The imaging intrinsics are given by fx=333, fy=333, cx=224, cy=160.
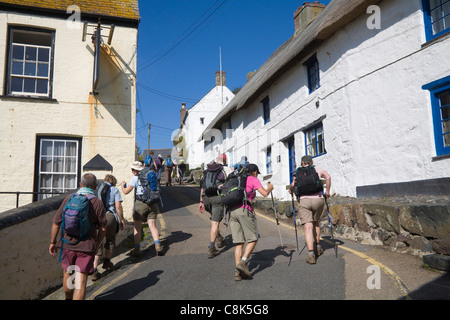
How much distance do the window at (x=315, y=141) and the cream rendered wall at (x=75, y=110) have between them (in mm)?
6310

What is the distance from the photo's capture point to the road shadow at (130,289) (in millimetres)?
4652

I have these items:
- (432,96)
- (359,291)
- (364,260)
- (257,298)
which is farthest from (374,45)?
(257,298)

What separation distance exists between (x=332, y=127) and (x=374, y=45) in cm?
268

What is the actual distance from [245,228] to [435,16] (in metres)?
6.84

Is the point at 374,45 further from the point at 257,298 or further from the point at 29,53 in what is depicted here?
the point at 29,53

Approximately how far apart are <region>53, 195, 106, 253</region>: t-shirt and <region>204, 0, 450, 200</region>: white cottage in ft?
22.2

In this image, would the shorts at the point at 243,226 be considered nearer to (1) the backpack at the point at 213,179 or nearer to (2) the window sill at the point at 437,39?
(1) the backpack at the point at 213,179

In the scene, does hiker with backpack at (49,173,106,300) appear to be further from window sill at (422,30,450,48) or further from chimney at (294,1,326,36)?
chimney at (294,1,326,36)

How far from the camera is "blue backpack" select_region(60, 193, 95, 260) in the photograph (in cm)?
387

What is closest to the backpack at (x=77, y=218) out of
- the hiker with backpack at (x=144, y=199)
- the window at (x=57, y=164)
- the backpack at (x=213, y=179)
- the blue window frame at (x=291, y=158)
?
the hiker with backpack at (x=144, y=199)

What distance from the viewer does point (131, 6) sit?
1084cm

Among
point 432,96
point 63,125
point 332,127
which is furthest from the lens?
point 332,127

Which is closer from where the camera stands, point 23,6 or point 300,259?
point 300,259

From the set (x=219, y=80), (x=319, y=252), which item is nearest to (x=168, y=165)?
(x=319, y=252)
